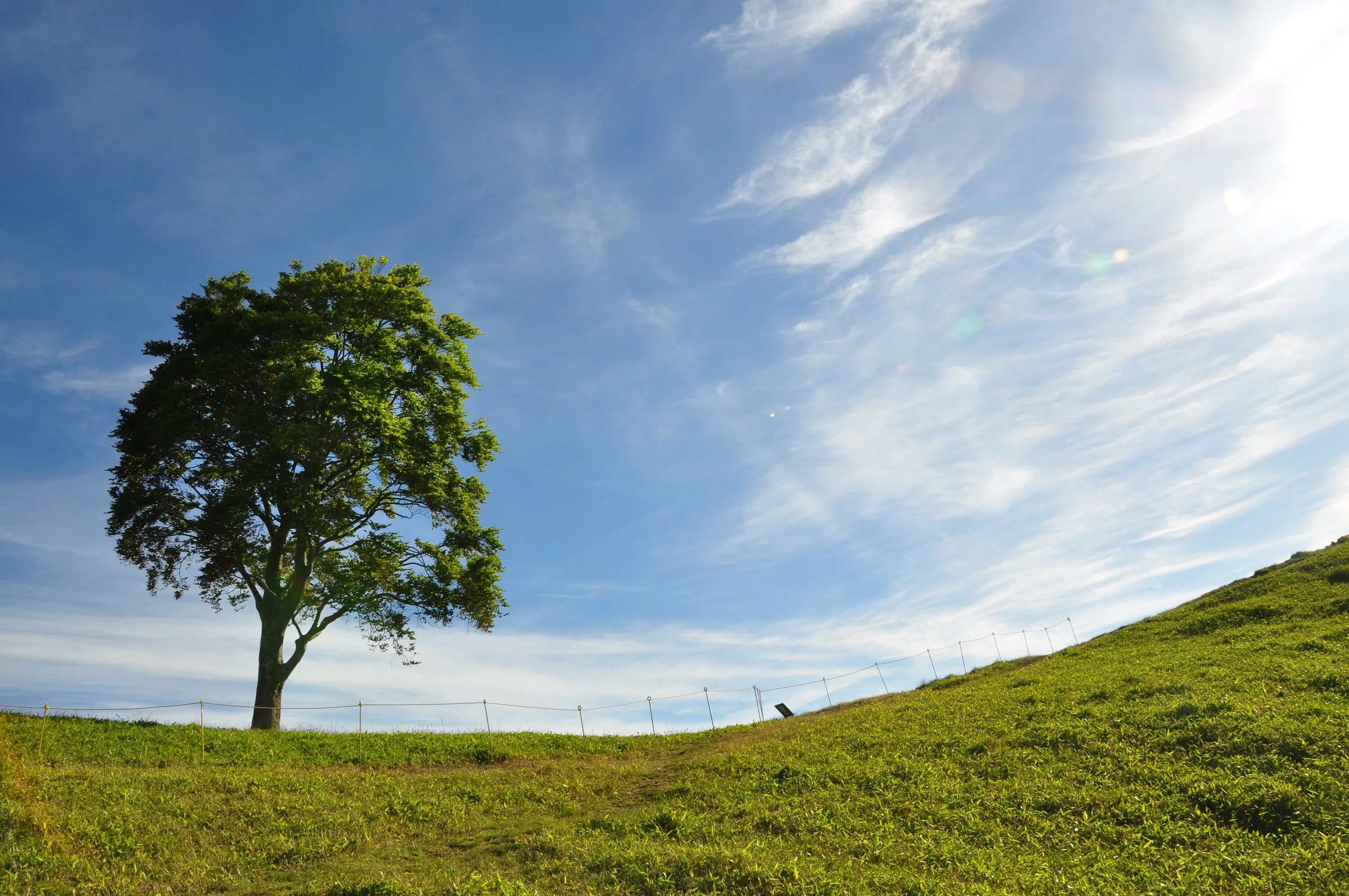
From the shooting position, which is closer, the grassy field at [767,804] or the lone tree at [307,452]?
the grassy field at [767,804]

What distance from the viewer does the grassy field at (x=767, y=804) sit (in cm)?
1270

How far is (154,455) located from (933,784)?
30469 millimetres

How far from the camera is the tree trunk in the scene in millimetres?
26625

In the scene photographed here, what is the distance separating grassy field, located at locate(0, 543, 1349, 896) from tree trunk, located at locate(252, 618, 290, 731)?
2.05 meters

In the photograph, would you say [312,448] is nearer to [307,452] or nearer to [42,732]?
[307,452]

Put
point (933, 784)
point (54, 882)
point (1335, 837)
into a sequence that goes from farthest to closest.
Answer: point (933, 784) < point (1335, 837) < point (54, 882)

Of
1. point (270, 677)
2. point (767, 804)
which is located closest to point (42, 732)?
point (270, 677)

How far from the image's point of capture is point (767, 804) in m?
17.9

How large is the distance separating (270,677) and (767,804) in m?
20.5

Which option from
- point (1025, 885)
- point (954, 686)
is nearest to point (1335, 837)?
point (1025, 885)

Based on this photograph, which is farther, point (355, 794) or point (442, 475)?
point (442, 475)

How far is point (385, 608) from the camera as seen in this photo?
29969mm

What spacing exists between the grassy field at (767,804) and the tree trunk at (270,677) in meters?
2.05

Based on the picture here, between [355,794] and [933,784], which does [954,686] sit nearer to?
[933,784]
